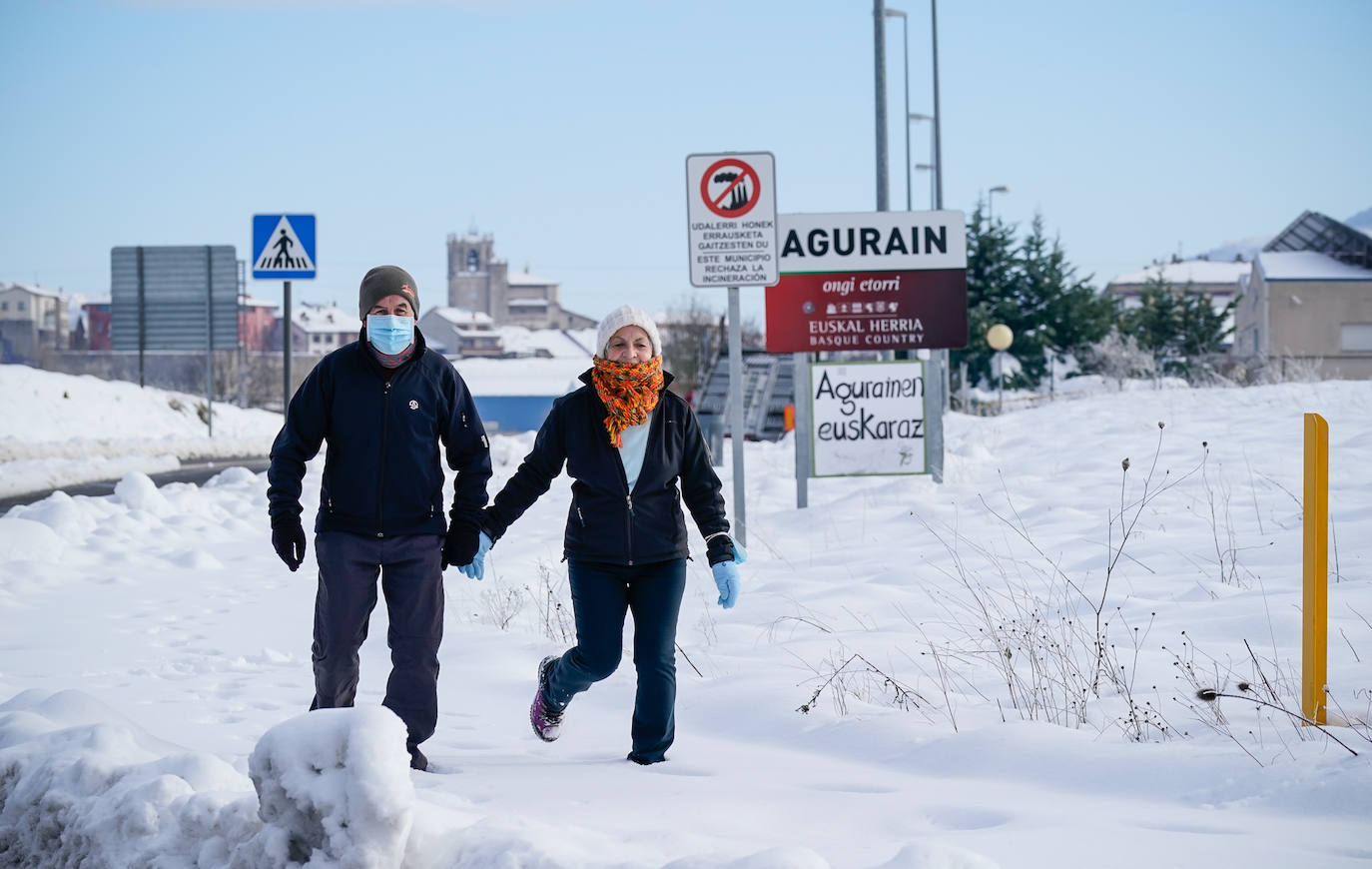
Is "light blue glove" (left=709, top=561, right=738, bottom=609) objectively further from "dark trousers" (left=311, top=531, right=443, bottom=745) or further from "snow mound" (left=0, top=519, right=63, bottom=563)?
"snow mound" (left=0, top=519, right=63, bottom=563)

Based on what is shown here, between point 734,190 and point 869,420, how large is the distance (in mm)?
3250

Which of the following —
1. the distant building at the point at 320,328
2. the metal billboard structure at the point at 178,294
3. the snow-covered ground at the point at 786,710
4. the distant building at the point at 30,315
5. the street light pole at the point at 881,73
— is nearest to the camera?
the snow-covered ground at the point at 786,710

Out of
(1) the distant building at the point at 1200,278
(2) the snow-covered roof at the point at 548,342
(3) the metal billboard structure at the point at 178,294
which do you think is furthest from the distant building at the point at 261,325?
(3) the metal billboard structure at the point at 178,294

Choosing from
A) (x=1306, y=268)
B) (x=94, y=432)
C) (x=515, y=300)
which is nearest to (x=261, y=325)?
(x=515, y=300)

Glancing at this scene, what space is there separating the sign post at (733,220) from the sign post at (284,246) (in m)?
5.97

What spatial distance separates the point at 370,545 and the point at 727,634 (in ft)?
9.83

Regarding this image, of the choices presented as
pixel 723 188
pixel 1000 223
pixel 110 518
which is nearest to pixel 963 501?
pixel 723 188

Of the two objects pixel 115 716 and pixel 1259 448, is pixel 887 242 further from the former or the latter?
pixel 115 716

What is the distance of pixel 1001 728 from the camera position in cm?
464

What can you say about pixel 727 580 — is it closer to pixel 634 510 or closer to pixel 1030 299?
pixel 634 510

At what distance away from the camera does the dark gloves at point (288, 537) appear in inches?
178

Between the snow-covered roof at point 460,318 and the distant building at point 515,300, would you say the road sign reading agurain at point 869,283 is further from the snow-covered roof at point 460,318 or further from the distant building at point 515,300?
the distant building at point 515,300

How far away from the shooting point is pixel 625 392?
450 centimetres

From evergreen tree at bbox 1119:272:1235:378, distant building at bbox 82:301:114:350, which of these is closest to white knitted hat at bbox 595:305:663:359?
evergreen tree at bbox 1119:272:1235:378
